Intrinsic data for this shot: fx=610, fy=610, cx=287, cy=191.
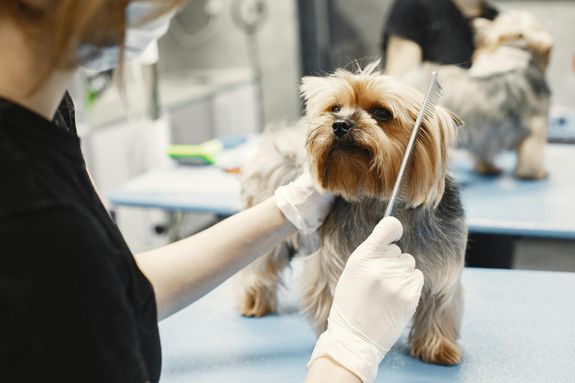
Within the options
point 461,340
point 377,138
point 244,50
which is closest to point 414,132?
point 377,138

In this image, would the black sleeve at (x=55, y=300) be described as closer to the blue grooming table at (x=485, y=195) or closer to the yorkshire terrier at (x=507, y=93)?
the blue grooming table at (x=485, y=195)

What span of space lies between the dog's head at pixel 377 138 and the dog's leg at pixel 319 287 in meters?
0.15

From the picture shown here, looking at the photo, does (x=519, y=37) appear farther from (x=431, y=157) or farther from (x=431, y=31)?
(x=431, y=157)

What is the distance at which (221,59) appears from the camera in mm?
4473

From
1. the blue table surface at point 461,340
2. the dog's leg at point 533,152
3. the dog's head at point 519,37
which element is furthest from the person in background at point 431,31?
the blue table surface at point 461,340

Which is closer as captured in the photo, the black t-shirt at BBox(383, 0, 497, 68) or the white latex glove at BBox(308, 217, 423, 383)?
the white latex glove at BBox(308, 217, 423, 383)

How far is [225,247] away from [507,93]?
1294mm

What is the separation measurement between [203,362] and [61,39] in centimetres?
69

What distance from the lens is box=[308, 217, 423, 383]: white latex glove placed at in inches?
34.9

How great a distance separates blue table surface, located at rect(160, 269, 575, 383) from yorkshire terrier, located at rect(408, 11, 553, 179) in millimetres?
735

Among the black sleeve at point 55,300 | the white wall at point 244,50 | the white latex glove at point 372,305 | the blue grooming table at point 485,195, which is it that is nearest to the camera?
the black sleeve at point 55,300

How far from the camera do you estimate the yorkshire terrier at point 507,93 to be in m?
1.98

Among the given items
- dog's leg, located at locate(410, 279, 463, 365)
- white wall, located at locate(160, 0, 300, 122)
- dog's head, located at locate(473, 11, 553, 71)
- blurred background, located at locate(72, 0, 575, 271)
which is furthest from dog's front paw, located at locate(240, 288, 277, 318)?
white wall, located at locate(160, 0, 300, 122)

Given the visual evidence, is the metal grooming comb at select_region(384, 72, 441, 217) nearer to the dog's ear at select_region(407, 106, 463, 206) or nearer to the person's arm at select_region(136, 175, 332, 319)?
the dog's ear at select_region(407, 106, 463, 206)
